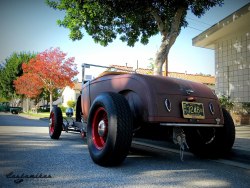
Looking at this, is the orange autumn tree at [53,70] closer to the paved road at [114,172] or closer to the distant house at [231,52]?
the distant house at [231,52]

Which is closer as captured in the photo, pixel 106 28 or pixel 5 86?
pixel 106 28

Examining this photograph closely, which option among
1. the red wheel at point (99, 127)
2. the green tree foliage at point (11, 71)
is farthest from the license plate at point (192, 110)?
the green tree foliage at point (11, 71)

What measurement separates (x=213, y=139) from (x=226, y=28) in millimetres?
7750

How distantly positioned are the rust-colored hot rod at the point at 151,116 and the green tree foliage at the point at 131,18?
5.68 m

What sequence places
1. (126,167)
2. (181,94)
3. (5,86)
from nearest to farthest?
(126,167) → (181,94) → (5,86)

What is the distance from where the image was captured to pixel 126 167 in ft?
9.95

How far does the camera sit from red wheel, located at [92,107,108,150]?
333 centimetres

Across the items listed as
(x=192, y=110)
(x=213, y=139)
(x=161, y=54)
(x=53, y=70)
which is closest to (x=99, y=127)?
(x=192, y=110)

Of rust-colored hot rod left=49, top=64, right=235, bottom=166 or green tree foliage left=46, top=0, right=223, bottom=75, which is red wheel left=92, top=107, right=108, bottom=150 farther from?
green tree foliage left=46, top=0, right=223, bottom=75

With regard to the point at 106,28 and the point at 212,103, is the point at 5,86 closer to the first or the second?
the point at 106,28

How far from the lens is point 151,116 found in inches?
118

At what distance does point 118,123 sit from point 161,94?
685mm

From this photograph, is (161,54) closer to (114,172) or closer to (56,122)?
(56,122)

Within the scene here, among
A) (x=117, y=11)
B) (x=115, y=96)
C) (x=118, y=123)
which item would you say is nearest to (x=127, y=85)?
(x=115, y=96)
